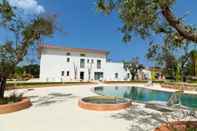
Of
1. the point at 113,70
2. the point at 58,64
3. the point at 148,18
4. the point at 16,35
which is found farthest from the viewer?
the point at 113,70

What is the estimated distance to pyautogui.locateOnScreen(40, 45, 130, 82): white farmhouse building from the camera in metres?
38.2

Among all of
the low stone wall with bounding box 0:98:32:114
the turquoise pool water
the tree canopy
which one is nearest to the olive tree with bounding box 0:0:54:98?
the tree canopy

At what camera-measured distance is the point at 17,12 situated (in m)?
10.1

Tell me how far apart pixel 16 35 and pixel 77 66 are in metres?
30.9

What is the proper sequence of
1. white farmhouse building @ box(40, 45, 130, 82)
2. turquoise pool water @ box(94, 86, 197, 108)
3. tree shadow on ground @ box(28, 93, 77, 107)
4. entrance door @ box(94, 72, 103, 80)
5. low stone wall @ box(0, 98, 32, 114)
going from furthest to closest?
entrance door @ box(94, 72, 103, 80) → white farmhouse building @ box(40, 45, 130, 82) → turquoise pool water @ box(94, 86, 197, 108) → tree shadow on ground @ box(28, 93, 77, 107) → low stone wall @ box(0, 98, 32, 114)

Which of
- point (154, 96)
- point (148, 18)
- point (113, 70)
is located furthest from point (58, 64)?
point (148, 18)

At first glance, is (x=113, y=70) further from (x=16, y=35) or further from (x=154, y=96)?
(x=16, y=35)

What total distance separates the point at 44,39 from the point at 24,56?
1582 mm

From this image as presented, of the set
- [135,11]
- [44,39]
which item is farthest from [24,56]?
[135,11]

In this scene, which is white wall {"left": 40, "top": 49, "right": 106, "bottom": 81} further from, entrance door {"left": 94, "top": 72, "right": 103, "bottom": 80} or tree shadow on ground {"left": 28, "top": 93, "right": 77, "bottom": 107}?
tree shadow on ground {"left": 28, "top": 93, "right": 77, "bottom": 107}

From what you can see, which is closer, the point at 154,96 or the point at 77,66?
the point at 154,96

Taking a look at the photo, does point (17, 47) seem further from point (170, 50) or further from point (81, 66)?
point (81, 66)

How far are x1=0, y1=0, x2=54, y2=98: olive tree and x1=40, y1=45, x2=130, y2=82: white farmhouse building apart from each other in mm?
26897

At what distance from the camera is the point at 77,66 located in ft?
134
